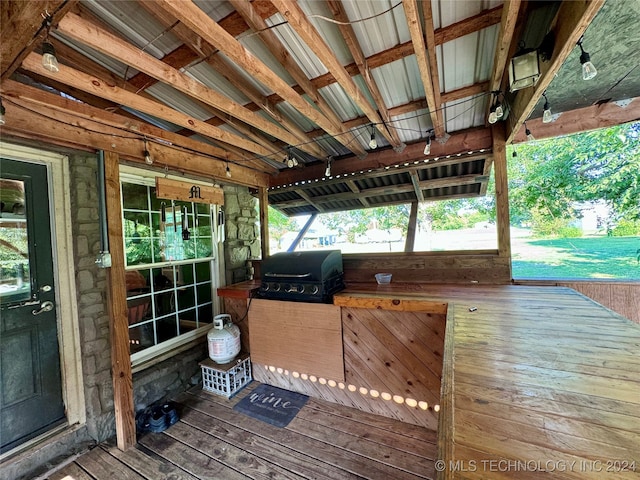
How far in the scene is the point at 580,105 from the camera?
2244 millimetres

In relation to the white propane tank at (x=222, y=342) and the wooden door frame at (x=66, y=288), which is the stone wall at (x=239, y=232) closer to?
the white propane tank at (x=222, y=342)

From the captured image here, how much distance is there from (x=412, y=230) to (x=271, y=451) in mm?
2960

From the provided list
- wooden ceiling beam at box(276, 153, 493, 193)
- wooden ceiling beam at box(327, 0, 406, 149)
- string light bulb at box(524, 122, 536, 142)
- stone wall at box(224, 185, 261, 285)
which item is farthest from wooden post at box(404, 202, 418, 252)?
stone wall at box(224, 185, 261, 285)

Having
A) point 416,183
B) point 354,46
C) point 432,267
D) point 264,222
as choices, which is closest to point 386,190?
point 416,183

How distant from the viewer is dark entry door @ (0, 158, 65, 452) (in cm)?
179

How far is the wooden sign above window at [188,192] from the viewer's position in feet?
8.42

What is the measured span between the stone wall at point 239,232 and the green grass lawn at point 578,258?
3415 millimetres

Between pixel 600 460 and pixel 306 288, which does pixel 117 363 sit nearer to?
pixel 306 288

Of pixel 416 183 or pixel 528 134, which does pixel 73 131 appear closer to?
pixel 416 183

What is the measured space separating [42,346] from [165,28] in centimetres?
249

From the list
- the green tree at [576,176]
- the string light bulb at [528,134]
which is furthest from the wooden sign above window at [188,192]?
the green tree at [576,176]

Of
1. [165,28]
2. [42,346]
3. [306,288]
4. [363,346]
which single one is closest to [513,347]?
[363,346]

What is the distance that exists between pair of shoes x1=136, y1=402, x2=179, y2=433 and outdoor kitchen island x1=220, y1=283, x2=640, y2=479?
101 inches

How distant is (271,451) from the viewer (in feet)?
6.44
